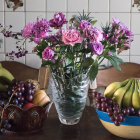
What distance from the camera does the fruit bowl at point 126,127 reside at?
0.77 m

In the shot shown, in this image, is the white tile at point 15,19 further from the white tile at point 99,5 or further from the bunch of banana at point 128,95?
the bunch of banana at point 128,95

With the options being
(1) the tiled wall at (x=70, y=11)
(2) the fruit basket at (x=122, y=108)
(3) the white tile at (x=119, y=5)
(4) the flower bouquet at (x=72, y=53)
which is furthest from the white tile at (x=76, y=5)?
(2) the fruit basket at (x=122, y=108)

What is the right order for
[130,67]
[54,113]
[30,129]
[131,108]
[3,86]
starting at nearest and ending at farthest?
[131,108] → [30,129] → [3,86] → [54,113] → [130,67]

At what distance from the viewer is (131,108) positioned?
77 cm

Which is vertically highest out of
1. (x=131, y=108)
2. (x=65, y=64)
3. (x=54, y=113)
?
(x=65, y=64)

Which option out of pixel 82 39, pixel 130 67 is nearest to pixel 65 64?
pixel 82 39

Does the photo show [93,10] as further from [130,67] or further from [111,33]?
[111,33]

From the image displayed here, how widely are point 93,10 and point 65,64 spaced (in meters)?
1.24

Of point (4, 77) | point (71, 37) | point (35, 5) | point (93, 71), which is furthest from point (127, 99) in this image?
point (35, 5)

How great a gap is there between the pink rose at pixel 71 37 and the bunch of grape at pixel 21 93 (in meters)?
0.22

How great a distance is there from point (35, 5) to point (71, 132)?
54.3 inches

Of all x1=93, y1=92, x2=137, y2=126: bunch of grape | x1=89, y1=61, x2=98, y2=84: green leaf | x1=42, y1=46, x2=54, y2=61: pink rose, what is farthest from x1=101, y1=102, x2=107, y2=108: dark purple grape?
x1=42, y1=46, x2=54, y2=61: pink rose

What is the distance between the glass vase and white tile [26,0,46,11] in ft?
4.07

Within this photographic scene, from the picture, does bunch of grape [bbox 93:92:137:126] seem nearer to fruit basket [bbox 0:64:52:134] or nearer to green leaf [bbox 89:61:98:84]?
green leaf [bbox 89:61:98:84]
